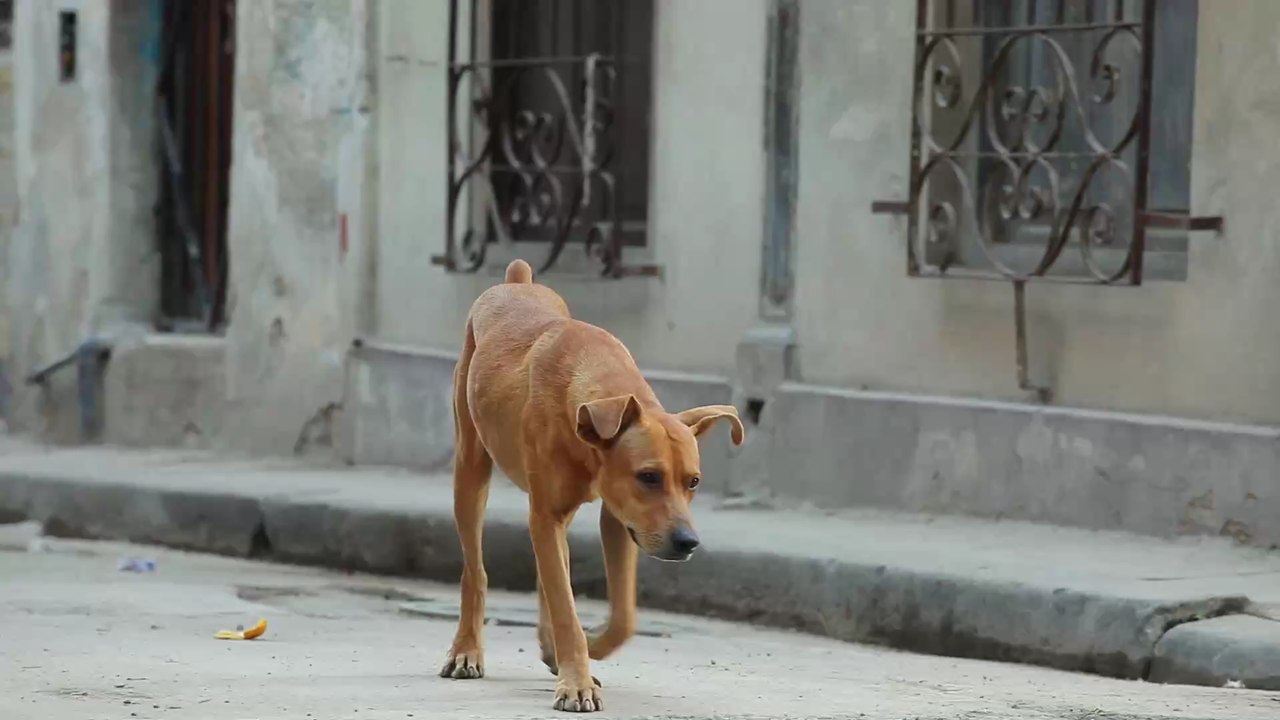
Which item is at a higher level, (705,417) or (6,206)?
(6,206)

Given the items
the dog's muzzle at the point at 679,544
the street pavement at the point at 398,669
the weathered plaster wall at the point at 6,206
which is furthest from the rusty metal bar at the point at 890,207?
the weathered plaster wall at the point at 6,206

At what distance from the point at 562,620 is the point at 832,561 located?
8.48 feet

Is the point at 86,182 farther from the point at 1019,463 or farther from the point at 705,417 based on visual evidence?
the point at 705,417

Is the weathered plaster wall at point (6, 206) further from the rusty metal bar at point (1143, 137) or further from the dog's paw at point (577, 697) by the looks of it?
the dog's paw at point (577, 697)

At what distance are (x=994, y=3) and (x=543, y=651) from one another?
410 cm

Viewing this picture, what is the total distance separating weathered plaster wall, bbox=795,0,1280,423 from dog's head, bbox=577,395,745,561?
10.9 feet

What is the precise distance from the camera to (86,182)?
12875 millimetres

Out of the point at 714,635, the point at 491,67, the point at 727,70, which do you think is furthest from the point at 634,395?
the point at 491,67

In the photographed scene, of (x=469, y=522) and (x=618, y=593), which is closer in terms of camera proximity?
(x=618, y=593)

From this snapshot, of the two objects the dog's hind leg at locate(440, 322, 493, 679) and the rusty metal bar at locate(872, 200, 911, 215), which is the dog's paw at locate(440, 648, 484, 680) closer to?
the dog's hind leg at locate(440, 322, 493, 679)

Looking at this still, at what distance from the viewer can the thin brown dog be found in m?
5.04

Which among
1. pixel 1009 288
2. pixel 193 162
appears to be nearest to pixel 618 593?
pixel 1009 288

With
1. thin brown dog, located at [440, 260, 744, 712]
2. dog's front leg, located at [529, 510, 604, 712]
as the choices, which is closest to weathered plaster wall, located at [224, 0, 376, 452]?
thin brown dog, located at [440, 260, 744, 712]

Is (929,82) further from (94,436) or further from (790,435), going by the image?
(94,436)
